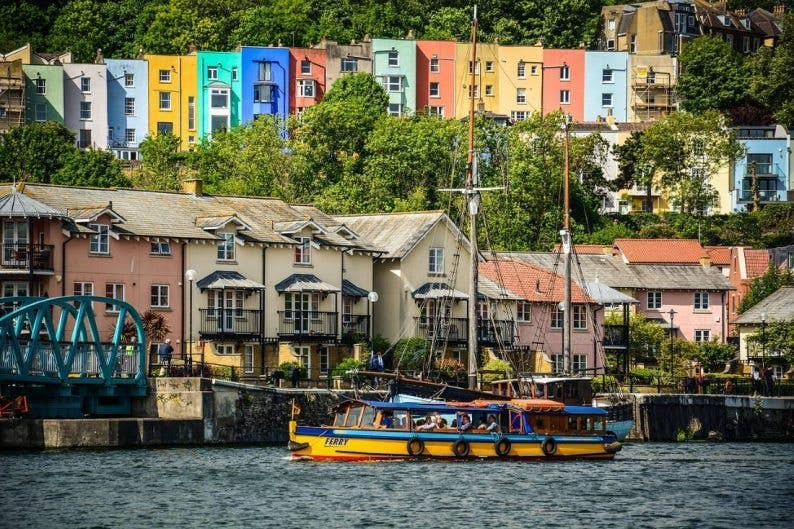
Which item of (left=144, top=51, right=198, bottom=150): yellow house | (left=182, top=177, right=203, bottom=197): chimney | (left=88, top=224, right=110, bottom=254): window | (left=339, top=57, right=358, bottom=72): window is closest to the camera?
(left=88, top=224, right=110, bottom=254): window

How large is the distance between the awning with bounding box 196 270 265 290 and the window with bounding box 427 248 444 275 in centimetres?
1197

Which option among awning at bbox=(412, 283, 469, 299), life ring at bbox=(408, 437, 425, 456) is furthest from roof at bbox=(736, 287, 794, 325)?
life ring at bbox=(408, 437, 425, 456)

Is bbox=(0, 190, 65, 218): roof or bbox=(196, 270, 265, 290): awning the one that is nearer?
bbox=(0, 190, 65, 218): roof

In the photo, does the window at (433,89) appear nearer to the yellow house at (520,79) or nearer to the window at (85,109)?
the yellow house at (520,79)

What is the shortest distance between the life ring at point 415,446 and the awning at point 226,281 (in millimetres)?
19999

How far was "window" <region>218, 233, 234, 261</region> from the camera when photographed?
9081 cm

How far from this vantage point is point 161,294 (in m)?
88.1

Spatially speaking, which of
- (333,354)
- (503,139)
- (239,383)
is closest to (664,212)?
(503,139)

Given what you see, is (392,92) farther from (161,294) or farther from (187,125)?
(161,294)

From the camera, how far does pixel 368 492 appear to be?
63.6m

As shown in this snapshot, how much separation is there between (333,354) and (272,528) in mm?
37562

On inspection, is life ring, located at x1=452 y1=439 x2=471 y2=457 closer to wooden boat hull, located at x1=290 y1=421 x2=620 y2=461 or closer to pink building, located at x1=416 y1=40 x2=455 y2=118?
→ wooden boat hull, located at x1=290 y1=421 x2=620 y2=461

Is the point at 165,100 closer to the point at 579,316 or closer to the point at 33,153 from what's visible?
the point at 33,153

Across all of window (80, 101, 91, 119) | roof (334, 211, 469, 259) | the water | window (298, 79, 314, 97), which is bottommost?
the water
